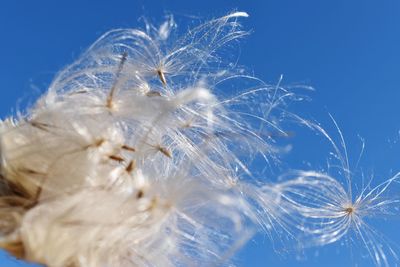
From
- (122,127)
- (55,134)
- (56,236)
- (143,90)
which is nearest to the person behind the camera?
(56,236)

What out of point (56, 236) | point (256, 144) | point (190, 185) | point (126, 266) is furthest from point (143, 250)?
point (256, 144)

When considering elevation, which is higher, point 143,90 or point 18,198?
point 143,90

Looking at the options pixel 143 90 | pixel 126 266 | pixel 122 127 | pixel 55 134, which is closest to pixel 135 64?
pixel 143 90

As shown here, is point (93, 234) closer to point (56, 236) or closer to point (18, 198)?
point (56, 236)

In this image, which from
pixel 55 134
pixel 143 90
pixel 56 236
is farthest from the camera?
pixel 143 90

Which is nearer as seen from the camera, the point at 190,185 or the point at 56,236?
the point at 56,236

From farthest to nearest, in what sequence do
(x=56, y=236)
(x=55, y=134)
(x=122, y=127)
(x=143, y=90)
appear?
(x=143, y=90) → (x=122, y=127) → (x=55, y=134) → (x=56, y=236)

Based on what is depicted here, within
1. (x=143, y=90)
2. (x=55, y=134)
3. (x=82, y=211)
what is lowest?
(x=82, y=211)

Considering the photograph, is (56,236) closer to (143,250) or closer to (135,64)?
(143,250)

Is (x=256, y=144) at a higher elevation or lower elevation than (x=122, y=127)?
higher

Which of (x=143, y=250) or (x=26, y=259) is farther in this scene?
(x=143, y=250)
